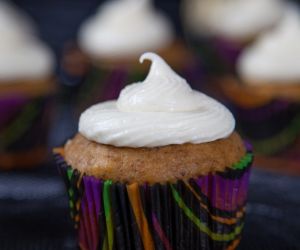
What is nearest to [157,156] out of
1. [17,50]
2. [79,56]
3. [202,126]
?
[202,126]

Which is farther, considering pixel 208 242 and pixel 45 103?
pixel 45 103

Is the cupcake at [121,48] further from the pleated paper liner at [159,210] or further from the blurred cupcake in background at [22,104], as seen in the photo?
the pleated paper liner at [159,210]

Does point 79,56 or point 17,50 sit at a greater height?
point 17,50

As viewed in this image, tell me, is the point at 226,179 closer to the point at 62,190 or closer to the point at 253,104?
the point at 62,190

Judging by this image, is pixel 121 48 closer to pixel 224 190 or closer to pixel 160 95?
pixel 160 95

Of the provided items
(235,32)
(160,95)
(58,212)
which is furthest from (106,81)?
(160,95)

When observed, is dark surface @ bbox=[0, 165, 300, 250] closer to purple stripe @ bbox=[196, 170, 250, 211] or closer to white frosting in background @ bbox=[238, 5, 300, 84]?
purple stripe @ bbox=[196, 170, 250, 211]

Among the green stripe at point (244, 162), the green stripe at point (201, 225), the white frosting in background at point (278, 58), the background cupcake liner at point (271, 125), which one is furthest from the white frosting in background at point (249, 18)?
the green stripe at point (201, 225)
